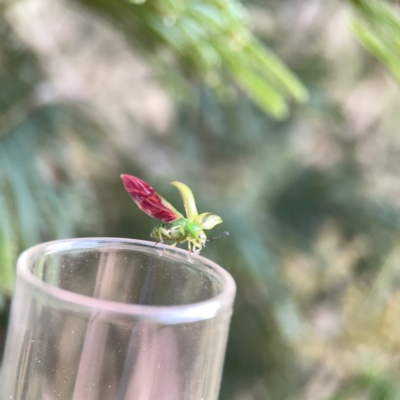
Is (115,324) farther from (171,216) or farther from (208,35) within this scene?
(208,35)

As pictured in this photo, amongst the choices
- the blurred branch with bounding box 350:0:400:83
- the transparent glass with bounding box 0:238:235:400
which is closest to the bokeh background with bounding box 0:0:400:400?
the blurred branch with bounding box 350:0:400:83

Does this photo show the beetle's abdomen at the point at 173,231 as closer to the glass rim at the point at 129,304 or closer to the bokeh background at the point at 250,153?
the glass rim at the point at 129,304

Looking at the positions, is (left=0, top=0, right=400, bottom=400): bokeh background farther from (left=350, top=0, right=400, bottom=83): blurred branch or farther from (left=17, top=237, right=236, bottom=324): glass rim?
(left=17, top=237, right=236, bottom=324): glass rim

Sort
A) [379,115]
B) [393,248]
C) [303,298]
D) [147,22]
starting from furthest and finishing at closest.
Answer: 1. [379,115]
2. [303,298]
3. [393,248]
4. [147,22]

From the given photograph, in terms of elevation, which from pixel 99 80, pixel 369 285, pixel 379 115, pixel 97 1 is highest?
pixel 379 115

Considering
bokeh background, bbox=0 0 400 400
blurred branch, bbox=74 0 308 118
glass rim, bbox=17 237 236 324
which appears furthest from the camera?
bokeh background, bbox=0 0 400 400

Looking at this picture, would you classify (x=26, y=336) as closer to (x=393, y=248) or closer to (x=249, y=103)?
(x=393, y=248)

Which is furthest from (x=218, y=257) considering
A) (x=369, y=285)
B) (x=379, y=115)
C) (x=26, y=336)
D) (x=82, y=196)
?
(x=379, y=115)
